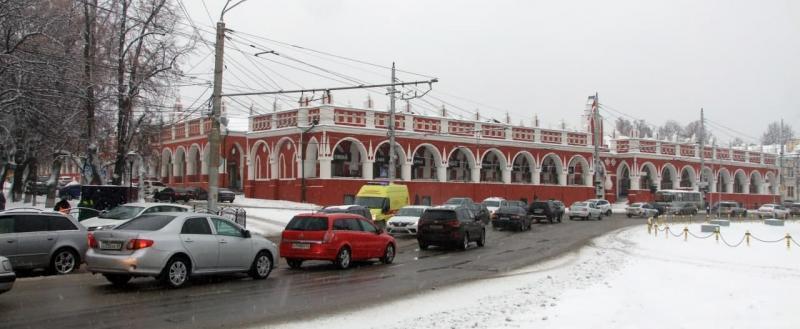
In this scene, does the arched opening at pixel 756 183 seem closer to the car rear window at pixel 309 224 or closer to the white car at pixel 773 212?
the white car at pixel 773 212

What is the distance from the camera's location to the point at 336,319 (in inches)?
413

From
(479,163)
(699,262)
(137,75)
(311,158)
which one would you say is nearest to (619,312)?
(699,262)

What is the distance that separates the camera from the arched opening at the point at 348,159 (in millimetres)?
51781

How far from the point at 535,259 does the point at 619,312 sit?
10.9m

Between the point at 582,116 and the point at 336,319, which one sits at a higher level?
the point at 582,116

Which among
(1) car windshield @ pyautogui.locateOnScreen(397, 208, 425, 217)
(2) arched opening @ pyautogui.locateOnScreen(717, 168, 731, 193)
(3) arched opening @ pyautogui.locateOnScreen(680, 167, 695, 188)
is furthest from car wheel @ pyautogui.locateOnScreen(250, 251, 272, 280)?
(2) arched opening @ pyautogui.locateOnScreen(717, 168, 731, 193)

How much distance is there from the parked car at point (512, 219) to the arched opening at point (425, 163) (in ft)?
62.7

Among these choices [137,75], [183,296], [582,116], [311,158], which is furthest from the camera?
[582,116]

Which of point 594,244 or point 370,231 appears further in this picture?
point 594,244

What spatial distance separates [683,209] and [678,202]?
1.40 metres

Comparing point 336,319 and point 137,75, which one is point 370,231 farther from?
point 137,75

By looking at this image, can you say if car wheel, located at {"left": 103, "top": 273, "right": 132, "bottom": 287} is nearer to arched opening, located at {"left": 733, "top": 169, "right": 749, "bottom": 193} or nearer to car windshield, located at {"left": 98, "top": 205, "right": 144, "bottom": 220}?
car windshield, located at {"left": 98, "top": 205, "right": 144, "bottom": 220}

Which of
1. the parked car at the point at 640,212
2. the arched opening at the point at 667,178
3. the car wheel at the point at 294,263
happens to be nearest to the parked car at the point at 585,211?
the parked car at the point at 640,212

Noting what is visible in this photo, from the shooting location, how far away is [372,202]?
113 feet
